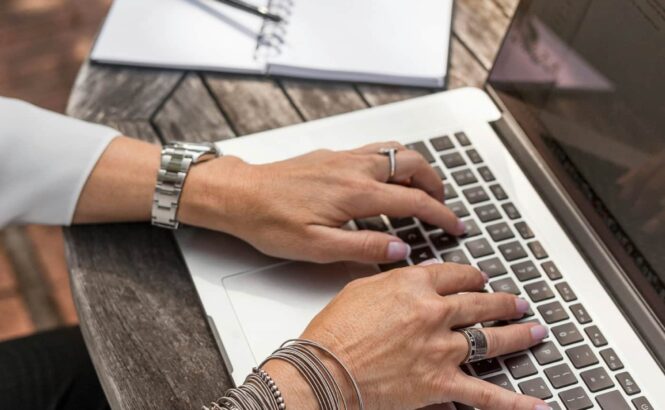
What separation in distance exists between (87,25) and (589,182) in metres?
1.53

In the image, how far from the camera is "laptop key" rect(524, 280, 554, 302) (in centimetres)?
73

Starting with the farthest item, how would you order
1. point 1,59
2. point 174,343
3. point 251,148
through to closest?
point 1,59 < point 251,148 < point 174,343

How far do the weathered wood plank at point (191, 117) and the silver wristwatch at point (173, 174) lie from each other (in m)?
0.07

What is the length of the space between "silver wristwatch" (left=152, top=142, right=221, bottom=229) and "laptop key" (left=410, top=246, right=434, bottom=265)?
0.24m

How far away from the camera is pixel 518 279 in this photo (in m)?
0.74

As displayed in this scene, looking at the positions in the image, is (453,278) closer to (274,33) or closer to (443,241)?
(443,241)

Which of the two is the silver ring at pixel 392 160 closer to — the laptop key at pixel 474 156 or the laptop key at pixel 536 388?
the laptop key at pixel 474 156

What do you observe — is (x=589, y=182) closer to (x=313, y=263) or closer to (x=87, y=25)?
(x=313, y=263)

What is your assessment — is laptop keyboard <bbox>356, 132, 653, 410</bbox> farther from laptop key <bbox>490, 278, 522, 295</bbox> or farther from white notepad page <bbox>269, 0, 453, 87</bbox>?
white notepad page <bbox>269, 0, 453, 87</bbox>

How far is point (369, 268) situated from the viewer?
2.50ft

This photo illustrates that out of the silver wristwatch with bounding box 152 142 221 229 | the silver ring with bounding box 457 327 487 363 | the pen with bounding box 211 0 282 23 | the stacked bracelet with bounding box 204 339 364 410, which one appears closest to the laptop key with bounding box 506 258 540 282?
the silver ring with bounding box 457 327 487 363

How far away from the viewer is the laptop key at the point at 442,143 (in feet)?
2.77

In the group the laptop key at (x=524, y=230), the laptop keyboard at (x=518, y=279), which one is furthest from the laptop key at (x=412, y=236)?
the laptop key at (x=524, y=230)

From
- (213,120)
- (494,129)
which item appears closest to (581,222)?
(494,129)
